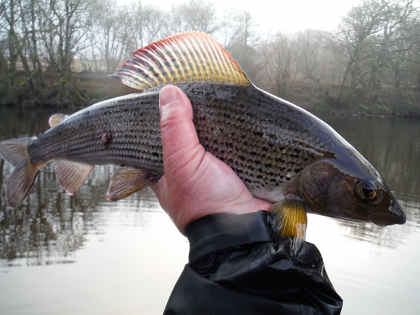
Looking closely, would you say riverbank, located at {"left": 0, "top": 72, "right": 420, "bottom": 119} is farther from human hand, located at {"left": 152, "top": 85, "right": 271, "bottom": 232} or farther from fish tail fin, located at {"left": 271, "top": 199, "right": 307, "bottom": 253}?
fish tail fin, located at {"left": 271, "top": 199, "right": 307, "bottom": 253}

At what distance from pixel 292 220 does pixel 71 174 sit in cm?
193

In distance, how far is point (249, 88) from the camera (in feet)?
7.48

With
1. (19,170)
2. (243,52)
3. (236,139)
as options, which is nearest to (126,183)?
(236,139)

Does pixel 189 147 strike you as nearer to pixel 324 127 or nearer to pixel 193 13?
pixel 324 127

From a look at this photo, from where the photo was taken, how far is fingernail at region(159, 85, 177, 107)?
220 cm

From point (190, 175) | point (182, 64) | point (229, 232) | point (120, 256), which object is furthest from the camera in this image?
point (120, 256)

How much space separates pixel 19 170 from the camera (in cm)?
301

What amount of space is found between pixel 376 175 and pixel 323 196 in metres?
0.33

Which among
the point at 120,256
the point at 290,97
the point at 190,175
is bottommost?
the point at 120,256

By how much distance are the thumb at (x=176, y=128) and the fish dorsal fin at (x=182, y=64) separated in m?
0.23

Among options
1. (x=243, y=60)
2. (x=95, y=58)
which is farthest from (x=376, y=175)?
(x=95, y=58)

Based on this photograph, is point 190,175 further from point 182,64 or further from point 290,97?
point 290,97

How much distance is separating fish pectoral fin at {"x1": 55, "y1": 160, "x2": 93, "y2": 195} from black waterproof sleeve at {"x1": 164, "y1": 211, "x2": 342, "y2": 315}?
148 centimetres

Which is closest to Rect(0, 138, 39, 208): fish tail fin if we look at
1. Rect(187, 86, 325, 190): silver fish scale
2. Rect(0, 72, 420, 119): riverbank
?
Rect(187, 86, 325, 190): silver fish scale
